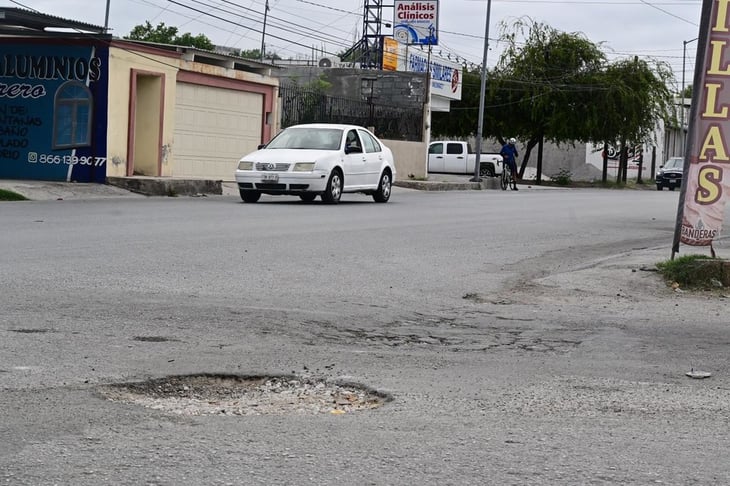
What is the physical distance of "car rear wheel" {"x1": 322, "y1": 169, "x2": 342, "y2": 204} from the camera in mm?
21516

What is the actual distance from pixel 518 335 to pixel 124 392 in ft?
9.67

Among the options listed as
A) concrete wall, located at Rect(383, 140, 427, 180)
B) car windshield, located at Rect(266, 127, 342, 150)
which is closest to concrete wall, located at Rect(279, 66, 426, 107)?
concrete wall, located at Rect(383, 140, 427, 180)

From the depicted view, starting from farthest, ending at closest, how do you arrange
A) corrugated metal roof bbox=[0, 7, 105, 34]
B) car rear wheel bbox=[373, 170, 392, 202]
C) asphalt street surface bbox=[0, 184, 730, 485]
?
car rear wheel bbox=[373, 170, 392, 202]
corrugated metal roof bbox=[0, 7, 105, 34]
asphalt street surface bbox=[0, 184, 730, 485]

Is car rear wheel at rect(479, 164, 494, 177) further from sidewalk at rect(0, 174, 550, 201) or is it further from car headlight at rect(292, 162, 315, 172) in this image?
car headlight at rect(292, 162, 315, 172)

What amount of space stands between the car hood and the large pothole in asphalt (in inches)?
607

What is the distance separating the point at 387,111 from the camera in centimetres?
4122

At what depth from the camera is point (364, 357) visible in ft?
20.9

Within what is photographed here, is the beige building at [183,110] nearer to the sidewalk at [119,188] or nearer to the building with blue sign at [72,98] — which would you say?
the building with blue sign at [72,98]

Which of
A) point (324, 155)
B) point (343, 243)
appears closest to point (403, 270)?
point (343, 243)

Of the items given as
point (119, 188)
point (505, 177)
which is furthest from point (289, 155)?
point (505, 177)

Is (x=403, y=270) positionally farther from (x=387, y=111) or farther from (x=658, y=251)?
(x=387, y=111)

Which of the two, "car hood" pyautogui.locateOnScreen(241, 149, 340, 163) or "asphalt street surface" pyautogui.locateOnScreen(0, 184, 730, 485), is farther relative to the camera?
"car hood" pyautogui.locateOnScreen(241, 149, 340, 163)

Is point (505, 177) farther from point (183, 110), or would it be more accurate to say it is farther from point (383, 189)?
point (383, 189)

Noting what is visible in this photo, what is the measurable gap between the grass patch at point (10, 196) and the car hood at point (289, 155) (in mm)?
4106
